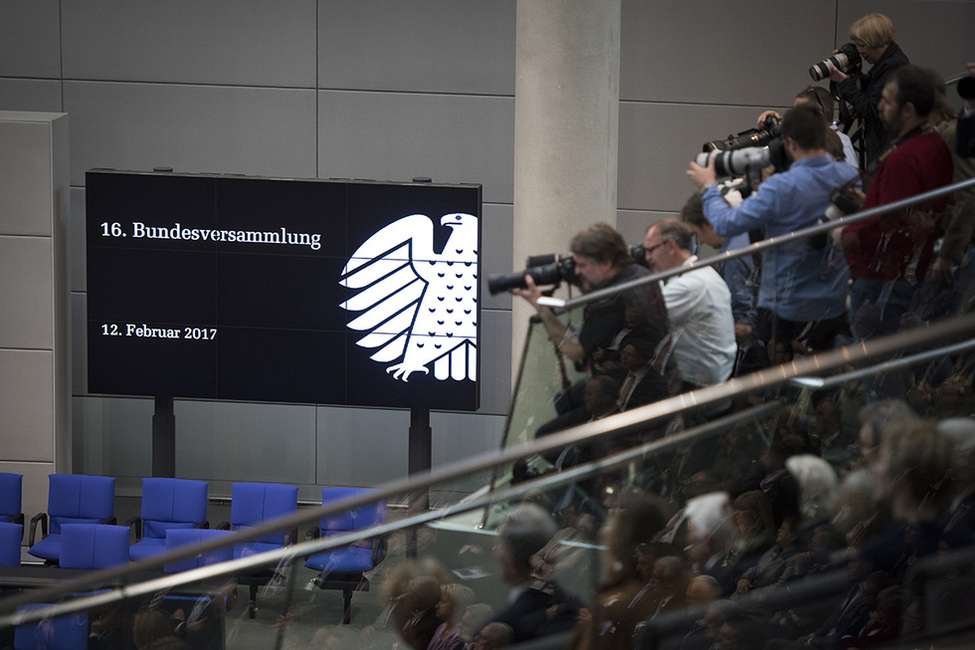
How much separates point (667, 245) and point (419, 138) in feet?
19.8

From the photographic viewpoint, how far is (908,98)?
3.98 metres

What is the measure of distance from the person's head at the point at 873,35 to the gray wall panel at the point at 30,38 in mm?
7626

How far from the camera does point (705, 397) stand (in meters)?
2.45

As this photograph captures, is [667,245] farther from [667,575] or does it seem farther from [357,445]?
[357,445]

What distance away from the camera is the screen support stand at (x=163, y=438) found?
375 inches

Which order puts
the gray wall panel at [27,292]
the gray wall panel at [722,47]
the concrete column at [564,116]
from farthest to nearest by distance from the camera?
the gray wall panel at [722,47] → the gray wall panel at [27,292] → the concrete column at [564,116]

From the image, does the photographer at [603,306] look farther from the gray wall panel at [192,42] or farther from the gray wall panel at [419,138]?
the gray wall panel at [192,42]

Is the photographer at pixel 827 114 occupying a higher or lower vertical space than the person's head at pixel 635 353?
higher

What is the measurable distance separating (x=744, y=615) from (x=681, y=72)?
7.89 meters

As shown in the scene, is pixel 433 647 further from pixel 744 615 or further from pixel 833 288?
pixel 833 288

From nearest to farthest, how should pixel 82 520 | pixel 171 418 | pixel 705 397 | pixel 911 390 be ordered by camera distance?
pixel 705 397
pixel 911 390
pixel 82 520
pixel 171 418

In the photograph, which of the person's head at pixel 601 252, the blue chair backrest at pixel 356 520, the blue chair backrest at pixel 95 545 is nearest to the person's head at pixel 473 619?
the blue chair backrest at pixel 356 520

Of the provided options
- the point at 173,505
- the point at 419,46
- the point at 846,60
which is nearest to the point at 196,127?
the point at 419,46

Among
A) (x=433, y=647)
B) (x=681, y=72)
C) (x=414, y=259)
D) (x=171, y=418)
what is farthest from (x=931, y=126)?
(x=171, y=418)
